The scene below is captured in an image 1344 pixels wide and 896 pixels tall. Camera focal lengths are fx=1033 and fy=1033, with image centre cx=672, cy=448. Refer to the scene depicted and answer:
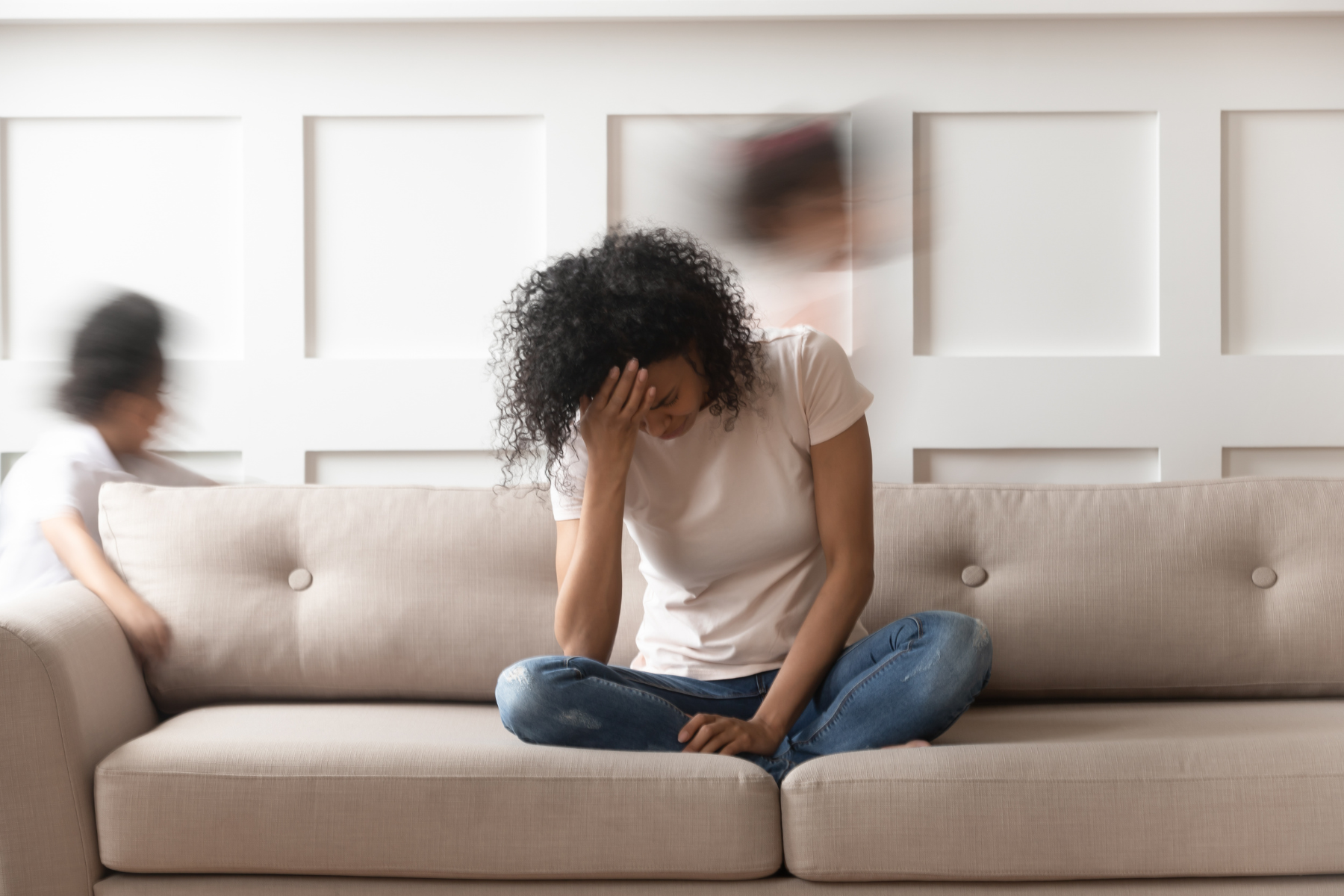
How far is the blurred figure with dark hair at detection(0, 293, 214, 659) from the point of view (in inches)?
62.2

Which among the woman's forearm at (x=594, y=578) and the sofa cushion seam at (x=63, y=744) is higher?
the woman's forearm at (x=594, y=578)

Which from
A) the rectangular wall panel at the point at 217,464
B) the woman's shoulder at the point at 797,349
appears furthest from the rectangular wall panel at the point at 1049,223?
the rectangular wall panel at the point at 217,464

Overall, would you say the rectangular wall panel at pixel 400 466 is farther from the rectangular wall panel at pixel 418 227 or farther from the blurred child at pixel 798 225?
the blurred child at pixel 798 225

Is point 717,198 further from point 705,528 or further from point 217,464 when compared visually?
point 217,464

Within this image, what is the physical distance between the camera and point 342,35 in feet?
6.37

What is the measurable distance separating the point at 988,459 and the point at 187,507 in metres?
1.39

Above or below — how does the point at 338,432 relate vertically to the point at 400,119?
below

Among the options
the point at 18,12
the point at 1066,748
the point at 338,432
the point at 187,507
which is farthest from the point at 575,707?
the point at 18,12

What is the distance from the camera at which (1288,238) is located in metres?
1.92

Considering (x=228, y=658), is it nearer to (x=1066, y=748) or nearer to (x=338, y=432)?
(x=338, y=432)

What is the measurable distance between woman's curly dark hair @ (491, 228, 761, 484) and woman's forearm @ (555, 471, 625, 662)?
0.31ft

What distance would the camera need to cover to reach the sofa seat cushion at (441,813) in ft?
3.91

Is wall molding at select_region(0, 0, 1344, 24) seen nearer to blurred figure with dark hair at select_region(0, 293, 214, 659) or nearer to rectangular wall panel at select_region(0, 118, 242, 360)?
rectangular wall panel at select_region(0, 118, 242, 360)

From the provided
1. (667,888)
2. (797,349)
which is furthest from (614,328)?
(667,888)
